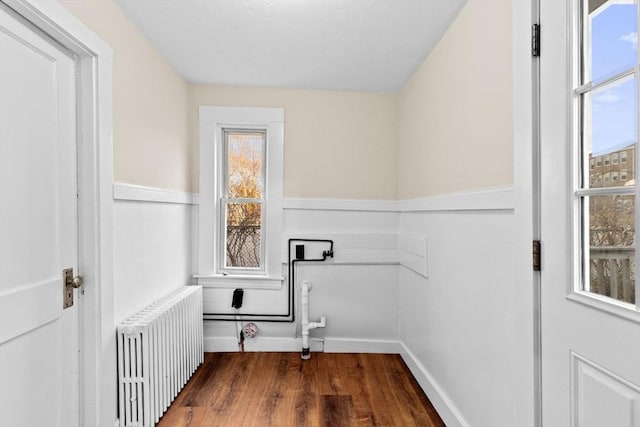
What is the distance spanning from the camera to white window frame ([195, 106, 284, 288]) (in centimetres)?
300

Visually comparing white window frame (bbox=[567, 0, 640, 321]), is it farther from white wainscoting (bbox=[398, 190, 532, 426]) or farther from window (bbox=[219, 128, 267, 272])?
window (bbox=[219, 128, 267, 272])

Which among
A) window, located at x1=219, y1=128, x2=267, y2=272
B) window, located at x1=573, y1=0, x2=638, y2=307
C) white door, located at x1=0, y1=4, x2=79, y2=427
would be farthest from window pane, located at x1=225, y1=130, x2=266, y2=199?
window, located at x1=573, y1=0, x2=638, y2=307

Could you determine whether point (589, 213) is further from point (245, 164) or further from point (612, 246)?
point (245, 164)

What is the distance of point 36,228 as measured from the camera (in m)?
1.37

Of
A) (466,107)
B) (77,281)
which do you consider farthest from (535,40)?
(77,281)

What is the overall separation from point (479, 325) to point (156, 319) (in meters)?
1.70

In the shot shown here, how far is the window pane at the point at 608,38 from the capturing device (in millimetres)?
873

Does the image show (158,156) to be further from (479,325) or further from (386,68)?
(479,325)

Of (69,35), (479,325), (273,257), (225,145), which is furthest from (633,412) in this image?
(225,145)

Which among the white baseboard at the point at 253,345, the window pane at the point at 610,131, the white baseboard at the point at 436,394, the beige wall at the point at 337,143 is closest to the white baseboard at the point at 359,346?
the white baseboard at the point at 253,345

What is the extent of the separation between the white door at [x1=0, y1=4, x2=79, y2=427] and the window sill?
1409 millimetres

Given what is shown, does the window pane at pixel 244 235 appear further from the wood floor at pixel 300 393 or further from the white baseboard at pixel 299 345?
the wood floor at pixel 300 393

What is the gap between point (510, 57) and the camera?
1372mm

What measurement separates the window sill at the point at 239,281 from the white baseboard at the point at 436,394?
1.24m
